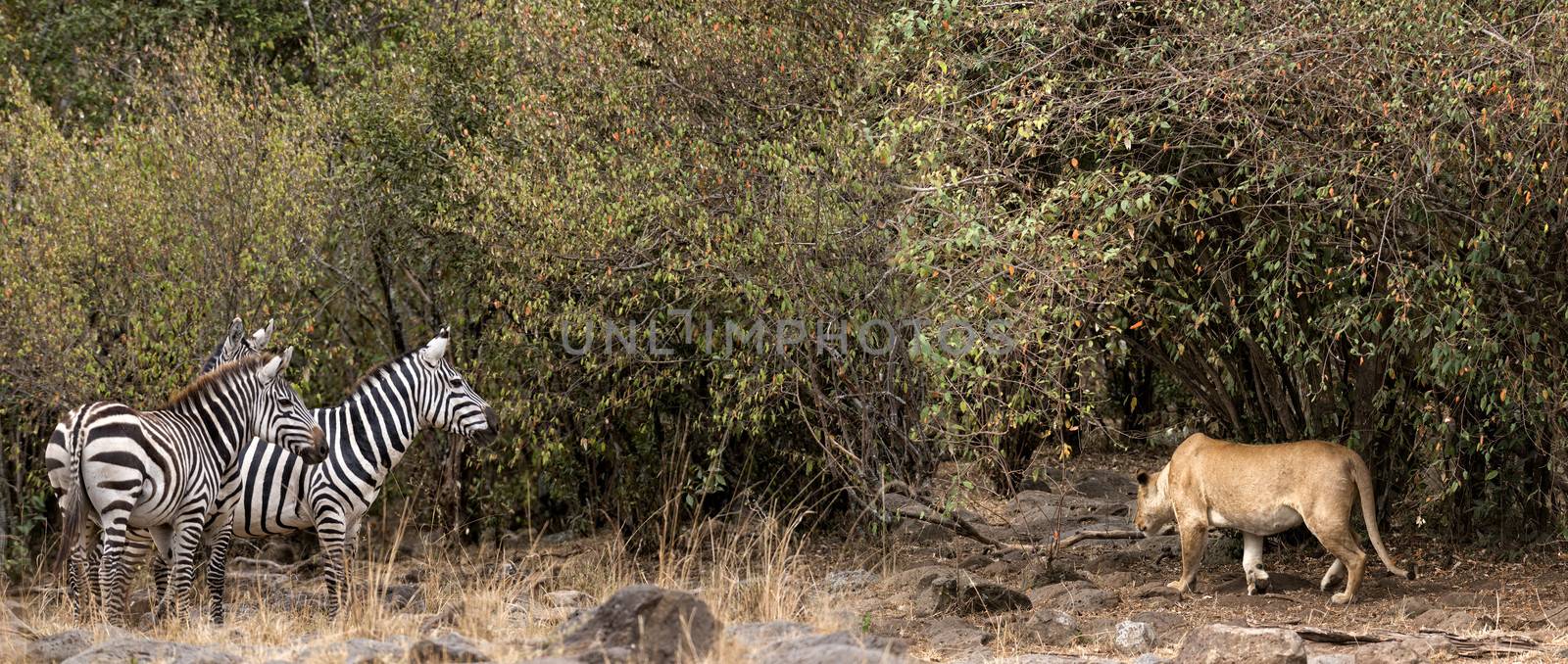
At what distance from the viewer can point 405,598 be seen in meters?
10.9

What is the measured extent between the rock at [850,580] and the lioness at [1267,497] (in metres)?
2.19

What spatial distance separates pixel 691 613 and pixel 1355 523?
6677 millimetres

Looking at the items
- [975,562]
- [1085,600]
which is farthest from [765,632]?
[975,562]

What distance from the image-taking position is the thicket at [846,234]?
9234 millimetres

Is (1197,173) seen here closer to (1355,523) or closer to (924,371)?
(924,371)

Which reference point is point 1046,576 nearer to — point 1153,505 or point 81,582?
point 1153,505

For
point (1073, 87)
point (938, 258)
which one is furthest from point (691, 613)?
point (1073, 87)

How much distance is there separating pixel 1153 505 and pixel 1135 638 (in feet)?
7.55

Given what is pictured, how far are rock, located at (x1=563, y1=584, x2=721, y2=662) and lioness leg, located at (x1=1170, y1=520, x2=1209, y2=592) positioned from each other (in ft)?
15.1

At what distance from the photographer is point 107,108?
54.0ft

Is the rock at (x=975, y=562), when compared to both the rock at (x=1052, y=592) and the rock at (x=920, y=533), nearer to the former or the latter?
the rock at (x=920, y=533)

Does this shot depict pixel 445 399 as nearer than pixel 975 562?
Yes

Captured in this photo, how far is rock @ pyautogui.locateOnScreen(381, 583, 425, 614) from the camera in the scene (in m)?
9.84

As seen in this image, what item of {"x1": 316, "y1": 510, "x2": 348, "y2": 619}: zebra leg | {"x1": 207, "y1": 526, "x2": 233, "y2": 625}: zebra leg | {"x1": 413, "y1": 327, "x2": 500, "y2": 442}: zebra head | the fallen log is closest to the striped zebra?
{"x1": 207, "y1": 526, "x2": 233, "y2": 625}: zebra leg
